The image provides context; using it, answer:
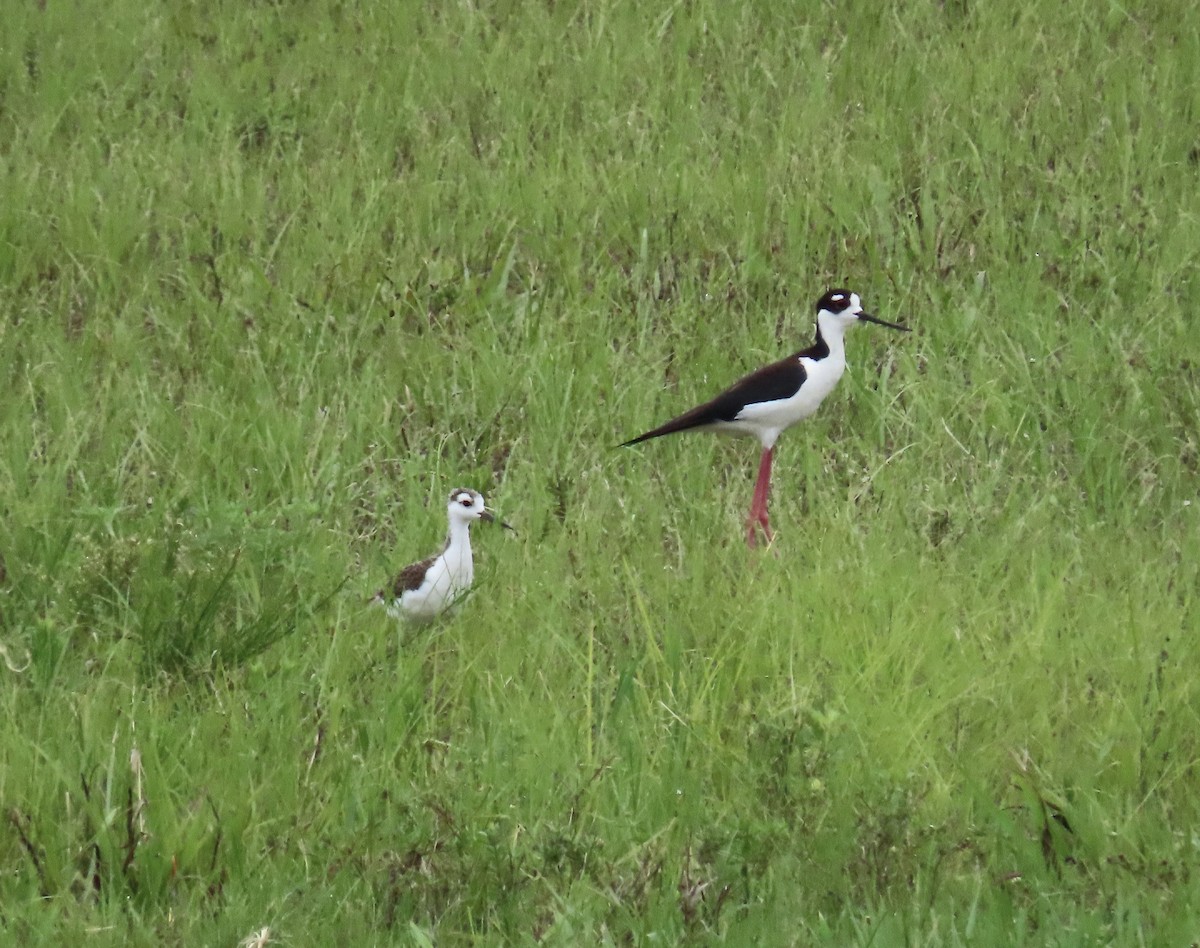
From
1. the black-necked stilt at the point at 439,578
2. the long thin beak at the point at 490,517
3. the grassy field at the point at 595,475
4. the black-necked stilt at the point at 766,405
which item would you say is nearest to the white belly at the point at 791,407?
the black-necked stilt at the point at 766,405

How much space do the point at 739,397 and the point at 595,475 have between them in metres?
0.57

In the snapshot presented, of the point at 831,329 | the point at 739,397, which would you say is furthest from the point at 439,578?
the point at 831,329

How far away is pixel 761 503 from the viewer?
6.11 meters

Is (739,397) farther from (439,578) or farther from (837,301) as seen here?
(439,578)

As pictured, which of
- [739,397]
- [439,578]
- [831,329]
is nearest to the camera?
[439,578]

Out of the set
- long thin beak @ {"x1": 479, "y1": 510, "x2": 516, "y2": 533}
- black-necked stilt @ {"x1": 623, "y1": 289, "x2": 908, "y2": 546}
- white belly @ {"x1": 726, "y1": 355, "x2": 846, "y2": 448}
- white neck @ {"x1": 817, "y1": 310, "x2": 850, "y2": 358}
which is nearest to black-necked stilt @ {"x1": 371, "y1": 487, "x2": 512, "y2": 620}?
long thin beak @ {"x1": 479, "y1": 510, "x2": 516, "y2": 533}

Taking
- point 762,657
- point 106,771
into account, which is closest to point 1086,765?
point 762,657

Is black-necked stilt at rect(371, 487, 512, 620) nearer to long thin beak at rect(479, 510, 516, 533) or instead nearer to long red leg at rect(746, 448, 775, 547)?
long thin beak at rect(479, 510, 516, 533)

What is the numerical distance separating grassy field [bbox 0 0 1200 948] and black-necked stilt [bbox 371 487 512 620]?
83 millimetres

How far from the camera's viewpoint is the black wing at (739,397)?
624cm

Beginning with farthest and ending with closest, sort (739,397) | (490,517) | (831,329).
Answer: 1. (831,329)
2. (739,397)
3. (490,517)

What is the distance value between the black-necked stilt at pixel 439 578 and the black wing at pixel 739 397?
0.88 m

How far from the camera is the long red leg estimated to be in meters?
5.75

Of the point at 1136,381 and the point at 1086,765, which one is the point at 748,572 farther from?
the point at 1136,381
